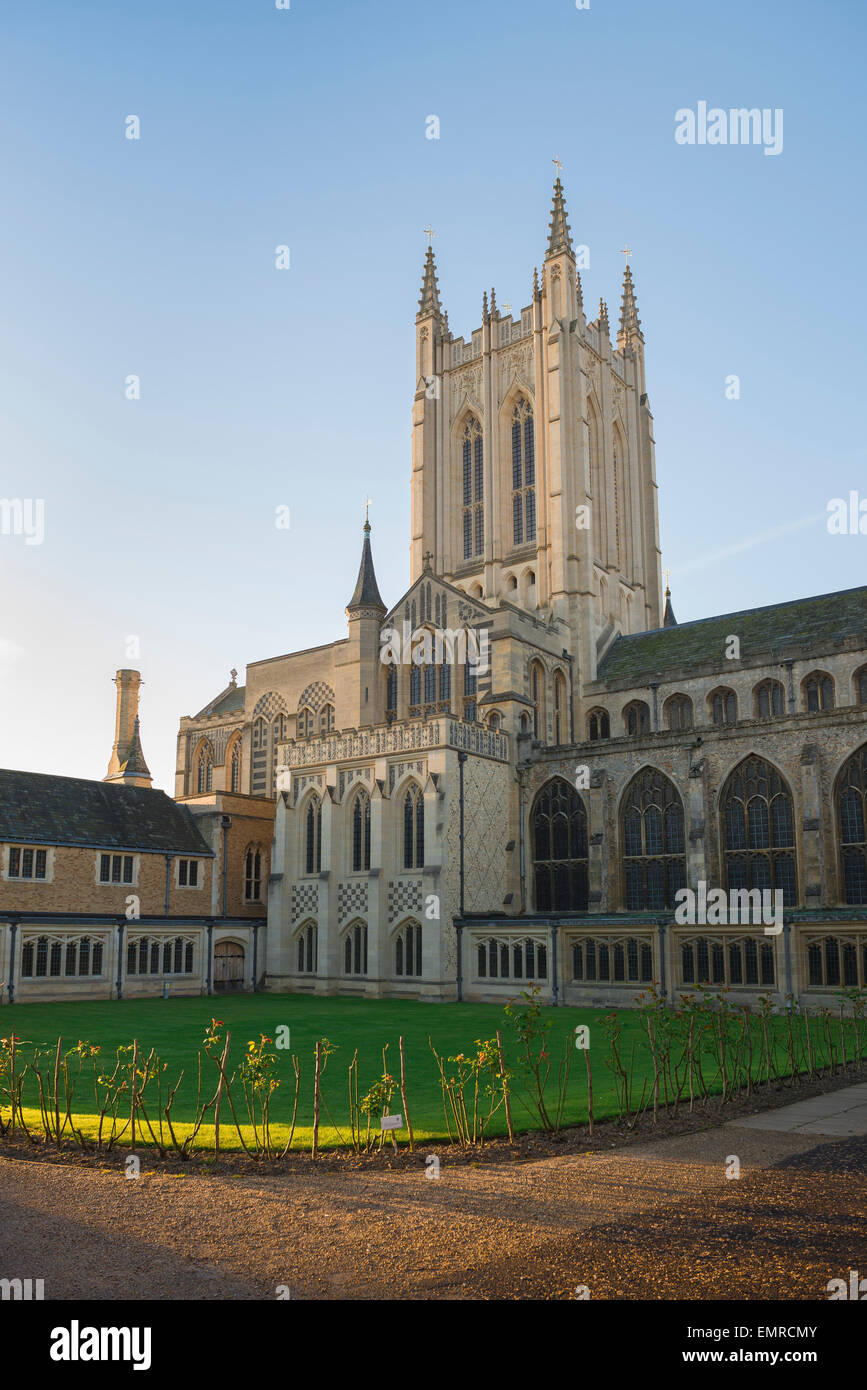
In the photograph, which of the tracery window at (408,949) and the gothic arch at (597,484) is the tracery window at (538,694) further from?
the tracery window at (408,949)

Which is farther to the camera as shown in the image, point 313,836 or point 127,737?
point 127,737

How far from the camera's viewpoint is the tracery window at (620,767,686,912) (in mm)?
37406

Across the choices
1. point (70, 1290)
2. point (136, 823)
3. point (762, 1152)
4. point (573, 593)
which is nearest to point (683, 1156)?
point (762, 1152)

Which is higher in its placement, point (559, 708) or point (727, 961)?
point (559, 708)

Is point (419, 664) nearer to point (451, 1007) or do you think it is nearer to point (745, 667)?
point (745, 667)

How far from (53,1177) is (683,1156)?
21.6 ft

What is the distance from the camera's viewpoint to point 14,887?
34781 millimetres

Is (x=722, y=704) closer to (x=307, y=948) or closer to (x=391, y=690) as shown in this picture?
(x=391, y=690)

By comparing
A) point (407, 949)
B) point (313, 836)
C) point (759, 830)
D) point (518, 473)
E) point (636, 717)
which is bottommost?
point (407, 949)

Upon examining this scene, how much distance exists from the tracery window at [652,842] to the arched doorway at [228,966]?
1544 centimetres

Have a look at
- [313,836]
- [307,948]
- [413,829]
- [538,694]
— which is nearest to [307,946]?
[307,948]

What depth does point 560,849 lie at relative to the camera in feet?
134

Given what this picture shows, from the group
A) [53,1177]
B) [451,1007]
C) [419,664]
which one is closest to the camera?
[53,1177]

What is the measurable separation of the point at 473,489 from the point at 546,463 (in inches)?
214
